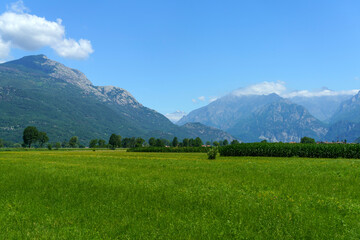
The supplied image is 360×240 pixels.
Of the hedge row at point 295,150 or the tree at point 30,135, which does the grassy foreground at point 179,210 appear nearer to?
the hedge row at point 295,150

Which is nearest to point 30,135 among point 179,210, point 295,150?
point 295,150

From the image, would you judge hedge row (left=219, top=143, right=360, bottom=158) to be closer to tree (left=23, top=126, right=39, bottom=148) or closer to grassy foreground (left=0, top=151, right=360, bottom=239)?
grassy foreground (left=0, top=151, right=360, bottom=239)

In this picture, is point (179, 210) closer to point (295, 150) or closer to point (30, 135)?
point (295, 150)

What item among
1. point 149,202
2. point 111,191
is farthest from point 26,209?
point 149,202

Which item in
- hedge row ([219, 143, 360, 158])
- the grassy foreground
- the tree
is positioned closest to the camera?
the grassy foreground

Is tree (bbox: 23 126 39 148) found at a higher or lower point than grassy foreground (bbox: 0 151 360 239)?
higher

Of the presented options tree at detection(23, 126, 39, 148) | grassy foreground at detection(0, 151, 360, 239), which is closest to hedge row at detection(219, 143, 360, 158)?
grassy foreground at detection(0, 151, 360, 239)

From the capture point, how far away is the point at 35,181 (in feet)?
68.4

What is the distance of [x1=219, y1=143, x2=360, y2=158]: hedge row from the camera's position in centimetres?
6102

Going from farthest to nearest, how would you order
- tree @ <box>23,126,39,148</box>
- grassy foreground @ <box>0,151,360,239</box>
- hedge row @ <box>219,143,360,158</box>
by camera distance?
tree @ <box>23,126,39,148</box> < hedge row @ <box>219,143,360,158</box> < grassy foreground @ <box>0,151,360,239</box>

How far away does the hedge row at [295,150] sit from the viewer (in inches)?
2402

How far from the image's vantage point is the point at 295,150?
66.4 m

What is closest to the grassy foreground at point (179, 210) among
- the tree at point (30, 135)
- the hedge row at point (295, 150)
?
the hedge row at point (295, 150)

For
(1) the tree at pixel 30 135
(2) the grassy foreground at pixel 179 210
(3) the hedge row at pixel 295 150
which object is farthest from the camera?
(1) the tree at pixel 30 135
